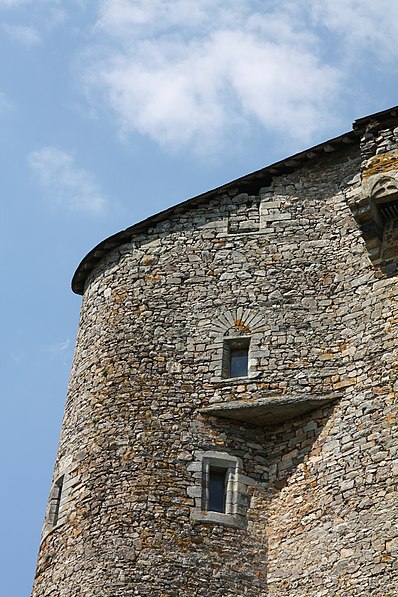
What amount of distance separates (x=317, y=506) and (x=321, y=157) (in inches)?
262

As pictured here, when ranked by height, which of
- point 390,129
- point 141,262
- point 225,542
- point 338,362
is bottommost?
point 225,542

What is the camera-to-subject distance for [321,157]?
68.7 feet

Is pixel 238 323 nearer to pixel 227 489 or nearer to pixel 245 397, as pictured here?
pixel 245 397

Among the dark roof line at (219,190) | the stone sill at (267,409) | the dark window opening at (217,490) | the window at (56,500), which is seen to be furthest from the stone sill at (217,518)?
the dark roof line at (219,190)

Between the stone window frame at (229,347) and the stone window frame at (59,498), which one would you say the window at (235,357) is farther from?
the stone window frame at (59,498)

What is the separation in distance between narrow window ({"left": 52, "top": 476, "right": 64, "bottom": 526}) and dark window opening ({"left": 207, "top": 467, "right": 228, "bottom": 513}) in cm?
269

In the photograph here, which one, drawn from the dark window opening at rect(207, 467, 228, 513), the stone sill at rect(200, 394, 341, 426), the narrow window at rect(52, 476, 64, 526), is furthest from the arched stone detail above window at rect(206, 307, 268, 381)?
the narrow window at rect(52, 476, 64, 526)

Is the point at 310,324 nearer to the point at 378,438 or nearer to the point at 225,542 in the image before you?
the point at 378,438

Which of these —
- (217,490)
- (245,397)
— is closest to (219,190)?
(245,397)

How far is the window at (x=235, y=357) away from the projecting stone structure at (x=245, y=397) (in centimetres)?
3

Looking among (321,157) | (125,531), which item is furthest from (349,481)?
(321,157)

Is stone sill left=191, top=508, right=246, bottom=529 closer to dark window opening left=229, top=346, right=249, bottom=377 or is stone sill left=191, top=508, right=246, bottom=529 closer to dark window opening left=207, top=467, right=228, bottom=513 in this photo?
dark window opening left=207, top=467, right=228, bottom=513

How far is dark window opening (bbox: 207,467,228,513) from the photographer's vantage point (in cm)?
1825

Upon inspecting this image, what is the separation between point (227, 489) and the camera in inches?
723
